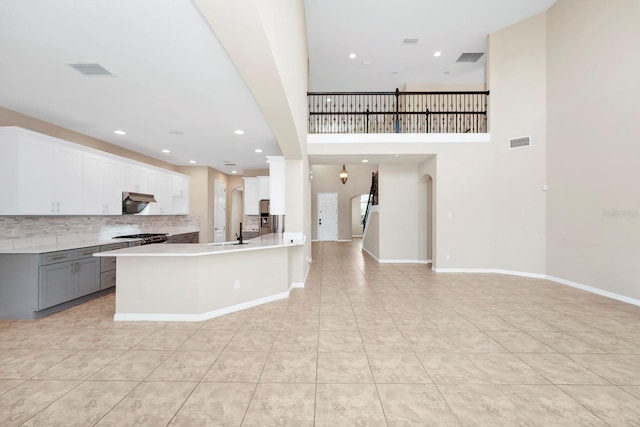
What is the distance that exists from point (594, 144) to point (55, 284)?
27.7 ft

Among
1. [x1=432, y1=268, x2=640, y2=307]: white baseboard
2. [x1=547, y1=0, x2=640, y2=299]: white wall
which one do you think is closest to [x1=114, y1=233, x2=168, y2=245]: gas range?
[x1=432, y1=268, x2=640, y2=307]: white baseboard

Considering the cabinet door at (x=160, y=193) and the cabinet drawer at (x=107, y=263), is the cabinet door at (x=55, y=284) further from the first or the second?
the cabinet door at (x=160, y=193)

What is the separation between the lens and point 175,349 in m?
2.72

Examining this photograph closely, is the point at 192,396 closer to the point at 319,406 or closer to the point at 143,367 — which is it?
the point at 143,367

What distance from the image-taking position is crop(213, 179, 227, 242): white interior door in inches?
362

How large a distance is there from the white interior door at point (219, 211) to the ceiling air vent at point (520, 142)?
8.21 metres

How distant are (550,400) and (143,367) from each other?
10.3 feet

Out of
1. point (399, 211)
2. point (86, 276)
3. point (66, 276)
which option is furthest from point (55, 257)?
point (399, 211)

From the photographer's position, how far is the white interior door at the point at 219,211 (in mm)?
9203

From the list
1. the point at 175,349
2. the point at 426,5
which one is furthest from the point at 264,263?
the point at 426,5

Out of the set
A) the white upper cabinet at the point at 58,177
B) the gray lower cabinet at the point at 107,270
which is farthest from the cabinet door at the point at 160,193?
the gray lower cabinet at the point at 107,270

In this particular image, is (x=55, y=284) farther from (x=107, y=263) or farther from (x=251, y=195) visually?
(x=251, y=195)

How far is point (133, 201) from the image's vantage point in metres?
5.83

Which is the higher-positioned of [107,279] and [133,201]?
[133,201]
